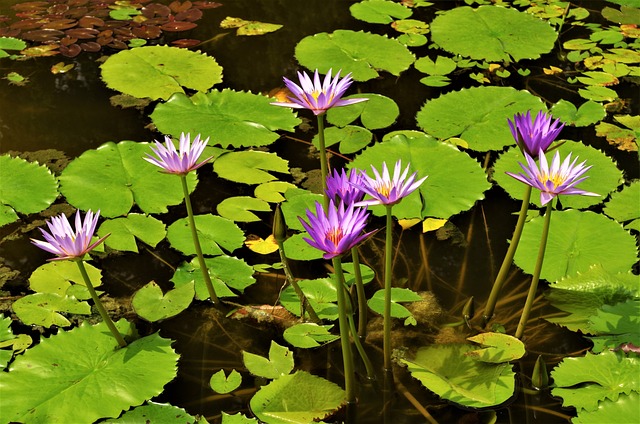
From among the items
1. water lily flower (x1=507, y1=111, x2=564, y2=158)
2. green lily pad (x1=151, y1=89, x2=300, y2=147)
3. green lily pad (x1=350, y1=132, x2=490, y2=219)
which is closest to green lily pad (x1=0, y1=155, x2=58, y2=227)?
green lily pad (x1=151, y1=89, x2=300, y2=147)

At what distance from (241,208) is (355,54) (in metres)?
1.55

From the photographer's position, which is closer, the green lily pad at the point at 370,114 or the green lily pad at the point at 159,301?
the green lily pad at the point at 159,301

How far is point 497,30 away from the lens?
4.32 m

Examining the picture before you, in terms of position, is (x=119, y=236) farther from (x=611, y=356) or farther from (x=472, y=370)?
(x=611, y=356)

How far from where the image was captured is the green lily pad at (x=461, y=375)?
2.12 m

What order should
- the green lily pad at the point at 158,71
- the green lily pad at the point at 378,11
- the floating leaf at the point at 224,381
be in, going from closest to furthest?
the floating leaf at the point at 224,381
the green lily pad at the point at 158,71
the green lily pad at the point at 378,11

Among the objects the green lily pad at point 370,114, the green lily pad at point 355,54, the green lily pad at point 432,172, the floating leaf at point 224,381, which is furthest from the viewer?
the green lily pad at point 355,54

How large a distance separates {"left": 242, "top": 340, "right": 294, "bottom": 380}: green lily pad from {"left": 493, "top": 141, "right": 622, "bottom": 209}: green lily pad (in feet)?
4.26

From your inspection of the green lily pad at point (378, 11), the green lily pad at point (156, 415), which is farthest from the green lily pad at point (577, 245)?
the green lily pad at point (378, 11)

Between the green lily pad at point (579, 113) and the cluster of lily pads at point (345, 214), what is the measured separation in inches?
0.5

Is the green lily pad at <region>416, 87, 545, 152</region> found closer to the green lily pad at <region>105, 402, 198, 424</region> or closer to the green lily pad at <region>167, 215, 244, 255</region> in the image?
the green lily pad at <region>167, 215, 244, 255</region>

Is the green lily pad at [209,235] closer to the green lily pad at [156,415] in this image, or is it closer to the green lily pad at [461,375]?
the green lily pad at [156,415]

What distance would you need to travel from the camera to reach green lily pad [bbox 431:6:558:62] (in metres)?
4.15

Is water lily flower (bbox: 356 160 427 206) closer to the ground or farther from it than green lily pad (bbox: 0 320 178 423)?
farther from it
